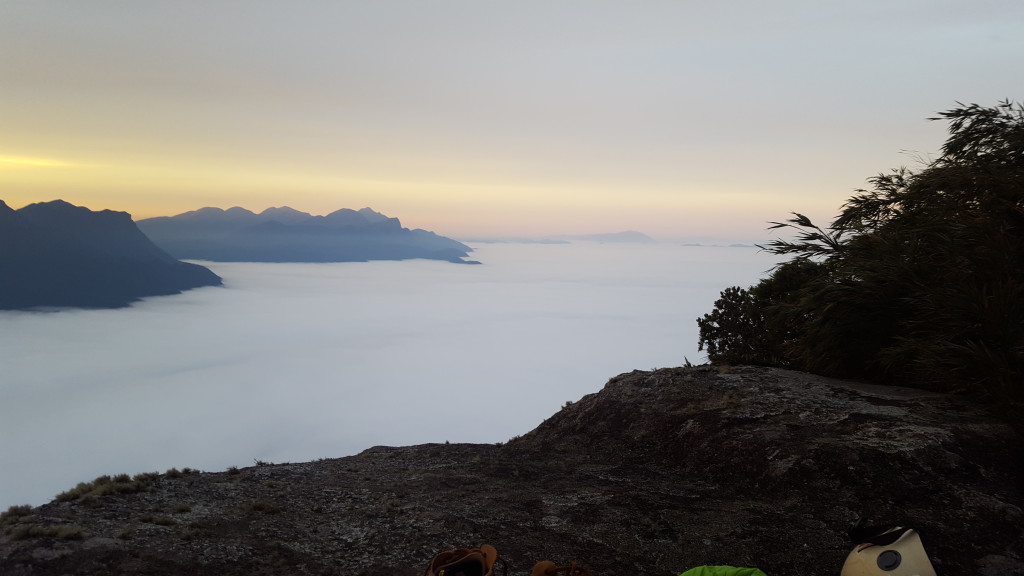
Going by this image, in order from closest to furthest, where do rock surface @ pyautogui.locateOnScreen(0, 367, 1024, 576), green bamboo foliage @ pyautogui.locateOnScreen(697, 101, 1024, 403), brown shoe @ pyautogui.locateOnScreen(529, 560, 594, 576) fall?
brown shoe @ pyautogui.locateOnScreen(529, 560, 594, 576)
rock surface @ pyautogui.locateOnScreen(0, 367, 1024, 576)
green bamboo foliage @ pyautogui.locateOnScreen(697, 101, 1024, 403)

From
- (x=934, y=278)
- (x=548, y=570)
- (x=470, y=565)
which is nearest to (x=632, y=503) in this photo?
(x=548, y=570)

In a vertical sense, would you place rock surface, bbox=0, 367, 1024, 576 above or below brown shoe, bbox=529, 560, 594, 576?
below

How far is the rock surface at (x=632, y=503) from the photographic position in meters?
6.46

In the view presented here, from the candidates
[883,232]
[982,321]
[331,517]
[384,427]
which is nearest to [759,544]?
[331,517]

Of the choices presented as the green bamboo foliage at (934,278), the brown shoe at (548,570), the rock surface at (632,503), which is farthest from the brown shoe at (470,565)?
the green bamboo foliage at (934,278)

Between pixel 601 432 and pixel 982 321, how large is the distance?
23.0 feet

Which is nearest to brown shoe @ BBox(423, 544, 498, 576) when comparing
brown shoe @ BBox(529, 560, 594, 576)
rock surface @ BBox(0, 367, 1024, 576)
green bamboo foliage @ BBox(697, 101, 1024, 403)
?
brown shoe @ BBox(529, 560, 594, 576)

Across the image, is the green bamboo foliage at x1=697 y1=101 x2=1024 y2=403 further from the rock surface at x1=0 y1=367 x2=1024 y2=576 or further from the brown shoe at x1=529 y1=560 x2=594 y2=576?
the brown shoe at x1=529 y1=560 x2=594 y2=576

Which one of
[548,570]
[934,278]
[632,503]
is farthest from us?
[934,278]

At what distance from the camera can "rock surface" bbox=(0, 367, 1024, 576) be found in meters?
6.46

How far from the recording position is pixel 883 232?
1417cm

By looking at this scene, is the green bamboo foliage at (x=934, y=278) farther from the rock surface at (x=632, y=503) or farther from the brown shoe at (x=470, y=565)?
the brown shoe at (x=470, y=565)

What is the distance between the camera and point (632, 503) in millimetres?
8320

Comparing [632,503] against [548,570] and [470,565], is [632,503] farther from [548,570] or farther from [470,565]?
[470,565]
